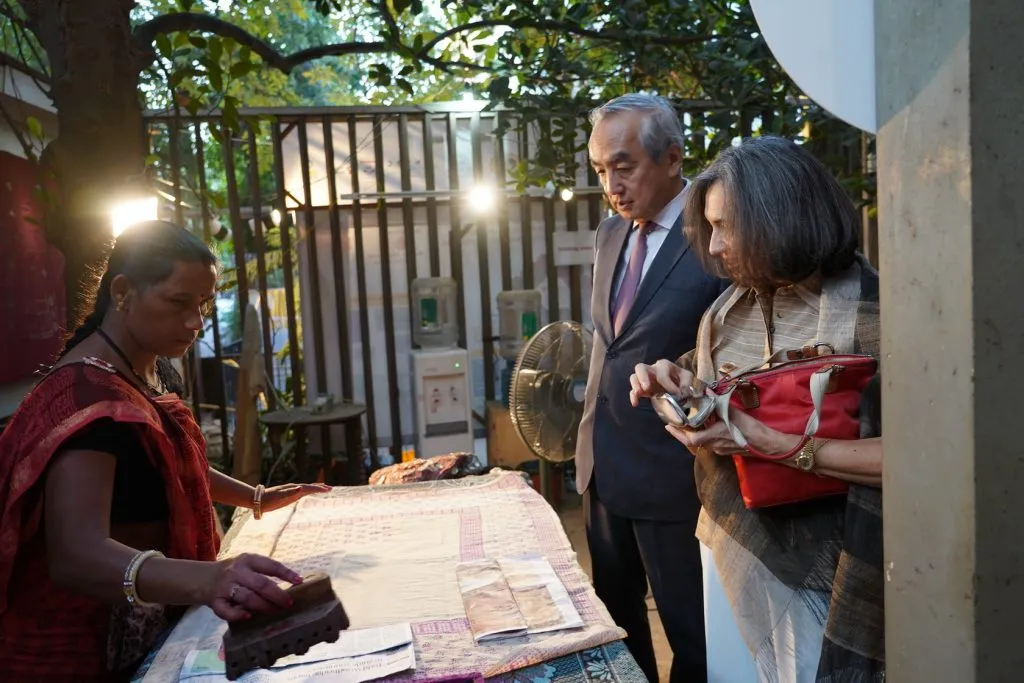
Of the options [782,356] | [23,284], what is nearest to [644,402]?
[782,356]

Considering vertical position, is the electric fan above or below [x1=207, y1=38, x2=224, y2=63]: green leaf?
below

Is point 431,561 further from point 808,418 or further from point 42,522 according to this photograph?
point 808,418

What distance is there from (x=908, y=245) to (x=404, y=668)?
3.73 ft

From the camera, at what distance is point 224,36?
11.0ft

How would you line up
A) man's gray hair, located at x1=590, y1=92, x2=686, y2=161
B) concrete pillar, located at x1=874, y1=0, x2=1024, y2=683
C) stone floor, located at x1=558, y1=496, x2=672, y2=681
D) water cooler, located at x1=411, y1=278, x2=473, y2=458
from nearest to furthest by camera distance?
concrete pillar, located at x1=874, y1=0, x2=1024, y2=683 < man's gray hair, located at x1=590, y1=92, x2=686, y2=161 < stone floor, located at x1=558, y1=496, x2=672, y2=681 < water cooler, located at x1=411, y1=278, x2=473, y2=458

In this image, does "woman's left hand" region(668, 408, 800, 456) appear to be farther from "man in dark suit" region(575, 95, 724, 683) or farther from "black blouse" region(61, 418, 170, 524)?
"black blouse" region(61, 418, 170, 524)

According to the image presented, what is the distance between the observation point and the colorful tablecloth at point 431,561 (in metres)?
1.55

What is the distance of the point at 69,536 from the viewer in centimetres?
147

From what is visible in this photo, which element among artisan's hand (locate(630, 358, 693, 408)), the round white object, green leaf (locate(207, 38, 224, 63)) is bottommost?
artisan's hand (locate(630, 358, 693, 408))

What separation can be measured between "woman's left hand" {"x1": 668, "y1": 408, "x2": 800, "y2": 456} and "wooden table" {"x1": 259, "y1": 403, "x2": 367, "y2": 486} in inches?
185

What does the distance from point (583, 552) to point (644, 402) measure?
3038 millimetres

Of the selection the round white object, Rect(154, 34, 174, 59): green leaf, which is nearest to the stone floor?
Rect(154, 34, 174, 59): green leaf

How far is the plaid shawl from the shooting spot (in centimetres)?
131

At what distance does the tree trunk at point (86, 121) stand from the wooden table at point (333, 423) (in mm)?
3300
